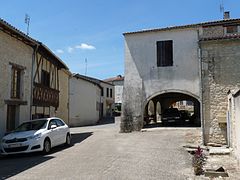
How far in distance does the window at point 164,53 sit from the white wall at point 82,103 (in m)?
15.0

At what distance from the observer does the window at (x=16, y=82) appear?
14867 mm

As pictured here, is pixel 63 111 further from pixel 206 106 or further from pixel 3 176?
pixel 3 176

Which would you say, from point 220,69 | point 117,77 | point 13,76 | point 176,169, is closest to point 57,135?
point 13,76

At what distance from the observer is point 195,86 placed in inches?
764

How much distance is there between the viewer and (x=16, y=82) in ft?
49.9

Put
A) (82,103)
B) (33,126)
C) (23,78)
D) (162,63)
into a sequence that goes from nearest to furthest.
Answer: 1. (33,126)
2. (23,78)
3. (162,63)
4. (82,103)

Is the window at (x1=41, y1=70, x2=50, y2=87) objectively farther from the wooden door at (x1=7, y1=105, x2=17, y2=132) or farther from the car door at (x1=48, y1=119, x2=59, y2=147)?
the car door at (x1=48, y1=119, x2=59, y2=147)

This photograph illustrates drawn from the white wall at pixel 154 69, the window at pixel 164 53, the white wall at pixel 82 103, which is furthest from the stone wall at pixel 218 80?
the white wall at pixel 82 103

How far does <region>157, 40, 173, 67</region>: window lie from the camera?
2016 cm

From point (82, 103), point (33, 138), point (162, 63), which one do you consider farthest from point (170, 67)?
point (82, 103)

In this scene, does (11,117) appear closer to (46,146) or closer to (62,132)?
(62,132)

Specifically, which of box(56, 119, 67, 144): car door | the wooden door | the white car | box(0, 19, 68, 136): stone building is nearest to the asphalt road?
the white car

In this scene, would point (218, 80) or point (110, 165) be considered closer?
point (110, 165)

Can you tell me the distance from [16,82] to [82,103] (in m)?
19.9
